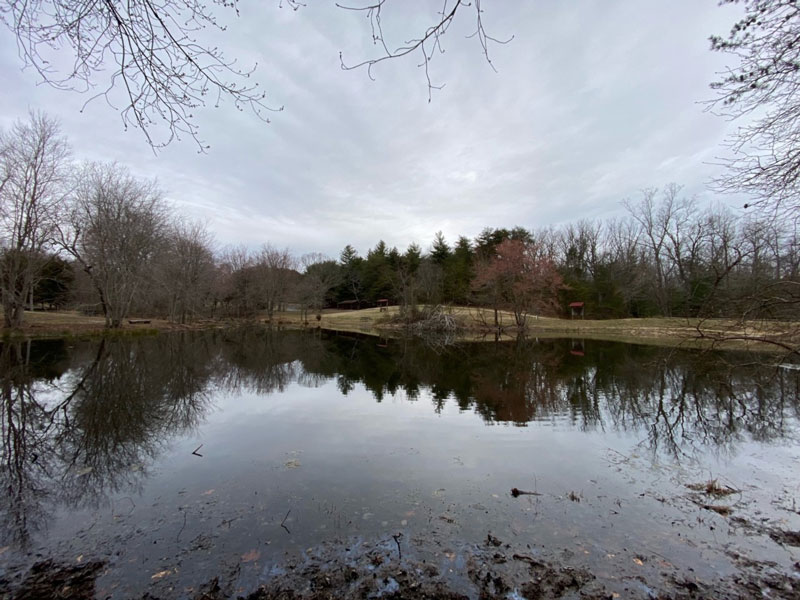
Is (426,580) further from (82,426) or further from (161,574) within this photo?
(82,426)

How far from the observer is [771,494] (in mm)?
5258

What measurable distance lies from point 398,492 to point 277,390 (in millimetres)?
8455

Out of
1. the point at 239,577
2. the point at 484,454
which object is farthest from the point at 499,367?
the point at 239,577

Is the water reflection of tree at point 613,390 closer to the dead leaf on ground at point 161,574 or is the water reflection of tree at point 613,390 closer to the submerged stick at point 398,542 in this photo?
A: the submerged stick at point 398,542

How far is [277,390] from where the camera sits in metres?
12.7

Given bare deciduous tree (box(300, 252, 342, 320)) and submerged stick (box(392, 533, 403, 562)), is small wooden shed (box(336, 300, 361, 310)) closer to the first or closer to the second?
bare deciduous tree (box(300, 252, 342, 320))

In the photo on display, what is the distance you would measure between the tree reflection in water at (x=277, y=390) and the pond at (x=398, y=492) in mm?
76

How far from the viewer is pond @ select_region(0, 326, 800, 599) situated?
344 centimetres

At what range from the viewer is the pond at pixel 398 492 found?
3.44 m

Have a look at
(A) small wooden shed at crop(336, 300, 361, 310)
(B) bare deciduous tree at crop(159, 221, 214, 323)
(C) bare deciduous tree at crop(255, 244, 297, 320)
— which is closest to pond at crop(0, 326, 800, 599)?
(B) bare deciduous tree at crop(159, 221, 214, 323)

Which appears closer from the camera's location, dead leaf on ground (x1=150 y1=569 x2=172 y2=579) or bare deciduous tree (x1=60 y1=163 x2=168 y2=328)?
dead leaf on ground (x1=150 y1=569 x2=172 y2=579)

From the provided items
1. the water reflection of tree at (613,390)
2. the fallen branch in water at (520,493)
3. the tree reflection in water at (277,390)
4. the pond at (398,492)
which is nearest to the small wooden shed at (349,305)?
the tree reflection in water at (277,390)

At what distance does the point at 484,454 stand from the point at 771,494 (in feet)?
12.7

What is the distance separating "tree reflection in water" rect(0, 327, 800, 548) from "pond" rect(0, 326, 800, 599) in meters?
0.08
